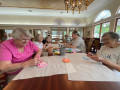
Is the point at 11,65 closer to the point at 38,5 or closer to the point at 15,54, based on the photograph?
the point at 15,54

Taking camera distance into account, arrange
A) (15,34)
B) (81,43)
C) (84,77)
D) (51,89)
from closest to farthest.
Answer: (51,89) → (84,77) → (15,34) → (81,43)

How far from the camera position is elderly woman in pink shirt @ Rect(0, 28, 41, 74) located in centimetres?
65

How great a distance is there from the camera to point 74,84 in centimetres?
43

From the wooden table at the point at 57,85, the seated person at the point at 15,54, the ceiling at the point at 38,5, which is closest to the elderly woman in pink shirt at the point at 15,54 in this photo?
the seated person at the point at 15,54

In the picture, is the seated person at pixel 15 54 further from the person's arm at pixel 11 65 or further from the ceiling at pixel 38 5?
the ceiling at pixel 38 5

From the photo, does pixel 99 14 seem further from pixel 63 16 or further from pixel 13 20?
pixel 13 20

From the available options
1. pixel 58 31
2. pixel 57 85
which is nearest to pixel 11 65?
pixel 57 85

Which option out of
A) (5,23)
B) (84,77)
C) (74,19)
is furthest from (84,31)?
(5,23)

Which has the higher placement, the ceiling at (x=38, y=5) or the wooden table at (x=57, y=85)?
the ceiling at (x=38, y=5)

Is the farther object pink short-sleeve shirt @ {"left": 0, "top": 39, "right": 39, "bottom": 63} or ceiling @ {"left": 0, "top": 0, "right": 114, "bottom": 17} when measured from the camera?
ceiling @ {"left": 0, "top": 0, "right": 114, "bottom": 17}

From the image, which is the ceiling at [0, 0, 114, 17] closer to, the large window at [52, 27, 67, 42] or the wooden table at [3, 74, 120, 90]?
the large window at [52, 27, 67, 42]

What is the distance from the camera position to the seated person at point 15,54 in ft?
2.12

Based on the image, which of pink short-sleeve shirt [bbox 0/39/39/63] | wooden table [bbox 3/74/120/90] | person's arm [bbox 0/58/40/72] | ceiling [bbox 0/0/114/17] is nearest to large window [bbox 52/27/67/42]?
ceiling [bbox 0/0/114/17]

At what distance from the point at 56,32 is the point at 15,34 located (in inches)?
206
